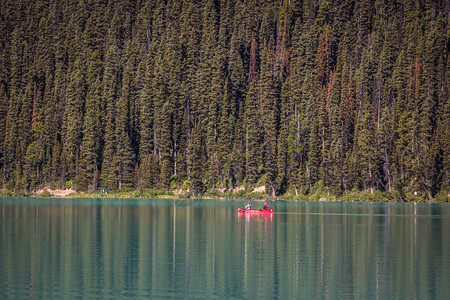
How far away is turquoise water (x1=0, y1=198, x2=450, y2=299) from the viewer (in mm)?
37219

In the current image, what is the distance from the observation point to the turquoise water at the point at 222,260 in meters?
37.2

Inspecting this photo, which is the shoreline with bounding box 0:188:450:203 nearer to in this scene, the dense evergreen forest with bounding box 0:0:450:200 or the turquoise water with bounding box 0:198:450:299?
the dense evergreen forest with bounding box 0:0:450:200

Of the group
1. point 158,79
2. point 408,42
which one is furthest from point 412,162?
point 158,79

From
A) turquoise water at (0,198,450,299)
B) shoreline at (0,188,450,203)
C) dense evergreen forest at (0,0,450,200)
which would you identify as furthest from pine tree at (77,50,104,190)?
turquoise water at (0,198,450,299)

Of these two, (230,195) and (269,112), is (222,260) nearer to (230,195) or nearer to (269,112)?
(230,195)

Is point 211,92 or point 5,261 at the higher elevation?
point 211,92

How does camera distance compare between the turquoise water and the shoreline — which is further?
the shoreline

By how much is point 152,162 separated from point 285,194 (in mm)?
35943

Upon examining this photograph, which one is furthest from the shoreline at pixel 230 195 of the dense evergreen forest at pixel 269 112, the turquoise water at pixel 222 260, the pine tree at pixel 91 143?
the turquoise water at pixel 222 260

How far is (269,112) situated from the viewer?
554ft

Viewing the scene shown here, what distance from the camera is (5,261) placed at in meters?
46.7

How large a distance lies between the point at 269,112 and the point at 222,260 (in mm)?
122010

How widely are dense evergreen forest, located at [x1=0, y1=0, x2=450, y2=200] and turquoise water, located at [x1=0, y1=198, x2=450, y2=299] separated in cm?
6752

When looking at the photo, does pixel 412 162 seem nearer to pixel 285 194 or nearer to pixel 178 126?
pixel 285 194
